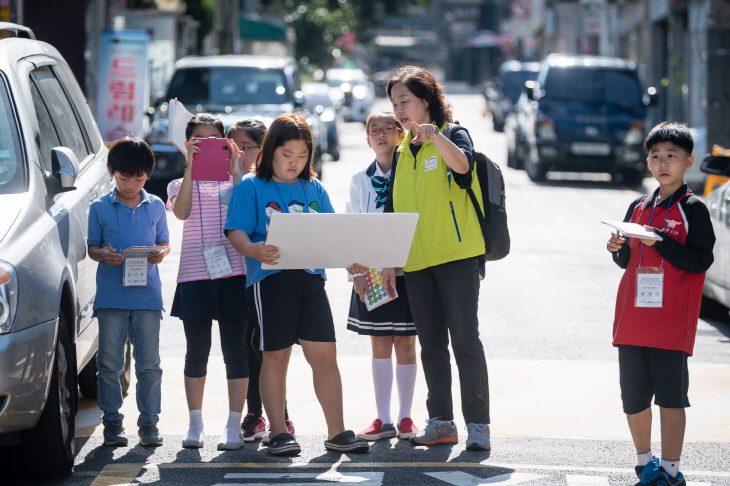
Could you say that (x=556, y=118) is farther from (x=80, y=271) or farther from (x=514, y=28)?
(x=514, y=28)

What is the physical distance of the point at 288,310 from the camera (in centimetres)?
526

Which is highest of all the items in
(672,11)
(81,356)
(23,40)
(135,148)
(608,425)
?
(672,11)

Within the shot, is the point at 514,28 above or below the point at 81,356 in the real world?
above

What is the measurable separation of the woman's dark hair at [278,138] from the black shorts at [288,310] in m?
0.49

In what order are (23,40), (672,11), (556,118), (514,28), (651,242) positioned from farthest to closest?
1. (514,28)
2. (672,11)
3. (556,118)
4. (23,40)
5. (651,242)

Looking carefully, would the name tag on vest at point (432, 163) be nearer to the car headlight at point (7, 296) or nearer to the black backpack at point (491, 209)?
the black backpack at point (491, 209)

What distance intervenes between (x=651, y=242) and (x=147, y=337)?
2452 mm

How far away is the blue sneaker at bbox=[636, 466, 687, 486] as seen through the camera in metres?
4.77

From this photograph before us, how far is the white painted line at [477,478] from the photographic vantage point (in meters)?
4.98

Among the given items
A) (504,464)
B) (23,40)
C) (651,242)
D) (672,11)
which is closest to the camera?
(651,242)

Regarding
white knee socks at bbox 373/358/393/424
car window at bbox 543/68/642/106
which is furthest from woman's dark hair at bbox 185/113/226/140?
car window at bbox 543/68/642/106

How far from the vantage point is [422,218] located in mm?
5508

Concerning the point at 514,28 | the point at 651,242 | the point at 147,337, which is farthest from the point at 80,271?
the point at 514,28

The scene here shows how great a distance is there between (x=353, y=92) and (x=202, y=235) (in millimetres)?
38087
